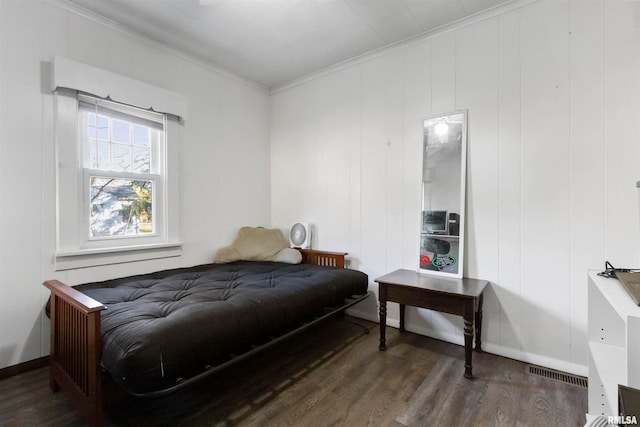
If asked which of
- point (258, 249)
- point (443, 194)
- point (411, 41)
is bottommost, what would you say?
point (258, 249)

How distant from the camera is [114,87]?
2.25m

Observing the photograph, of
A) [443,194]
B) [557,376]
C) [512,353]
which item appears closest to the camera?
[557,376]

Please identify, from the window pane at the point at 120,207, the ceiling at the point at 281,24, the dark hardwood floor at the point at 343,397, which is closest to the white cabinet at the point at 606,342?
the dark hardwood floor at the point at 343,397

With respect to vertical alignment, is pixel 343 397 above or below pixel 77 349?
below

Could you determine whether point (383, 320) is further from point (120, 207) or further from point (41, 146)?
point (41, 146)

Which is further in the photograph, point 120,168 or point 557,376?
point 120,168

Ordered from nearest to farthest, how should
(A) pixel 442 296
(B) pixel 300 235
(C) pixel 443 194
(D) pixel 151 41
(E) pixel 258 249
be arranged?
1. (A) pixel 442 296
2. (C) pixel 443 194
3. (D) pixel 151 41
4. (E) pixel 258 249
5. (B) pixel 300 235

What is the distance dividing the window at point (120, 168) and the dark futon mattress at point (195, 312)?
49 centimetres

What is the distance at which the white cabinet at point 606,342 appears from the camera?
1.09 meters

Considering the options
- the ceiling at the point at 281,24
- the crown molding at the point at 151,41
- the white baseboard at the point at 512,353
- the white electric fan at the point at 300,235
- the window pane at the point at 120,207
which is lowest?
the white baseboard at the point at 512,353

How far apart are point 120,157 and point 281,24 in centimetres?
169

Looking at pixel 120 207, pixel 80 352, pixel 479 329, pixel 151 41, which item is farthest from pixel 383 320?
pixel 151 41

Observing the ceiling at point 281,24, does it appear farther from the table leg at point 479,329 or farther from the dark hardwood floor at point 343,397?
the dark hardwood floor at point 343,397

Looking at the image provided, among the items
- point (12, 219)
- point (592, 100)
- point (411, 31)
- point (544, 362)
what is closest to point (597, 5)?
point (592, 100)
